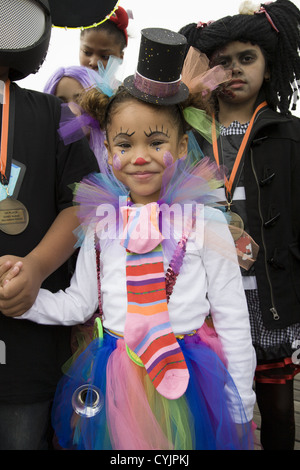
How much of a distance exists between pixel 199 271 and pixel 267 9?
131cm

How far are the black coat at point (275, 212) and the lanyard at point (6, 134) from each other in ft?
3.16

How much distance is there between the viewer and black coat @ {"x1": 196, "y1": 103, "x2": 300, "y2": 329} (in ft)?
5.95

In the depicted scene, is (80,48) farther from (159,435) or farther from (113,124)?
(159,435)

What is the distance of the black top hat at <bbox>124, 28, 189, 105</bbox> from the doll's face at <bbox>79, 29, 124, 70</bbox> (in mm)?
1204

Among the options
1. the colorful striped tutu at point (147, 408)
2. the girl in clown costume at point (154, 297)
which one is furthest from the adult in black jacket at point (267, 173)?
the colorful striped tutu at point (147, 408)

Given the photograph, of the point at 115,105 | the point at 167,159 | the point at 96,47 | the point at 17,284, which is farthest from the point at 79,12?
the point at 17,284

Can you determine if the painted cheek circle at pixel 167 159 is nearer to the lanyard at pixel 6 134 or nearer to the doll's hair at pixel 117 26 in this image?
the lanyard at pixel 6 134

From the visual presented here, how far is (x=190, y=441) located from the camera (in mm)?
1251

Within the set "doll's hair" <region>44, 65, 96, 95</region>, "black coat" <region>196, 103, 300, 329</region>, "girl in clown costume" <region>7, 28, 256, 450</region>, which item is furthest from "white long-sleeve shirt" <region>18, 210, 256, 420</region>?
"doll's hair" <region>44, 65, 96, 95</region>

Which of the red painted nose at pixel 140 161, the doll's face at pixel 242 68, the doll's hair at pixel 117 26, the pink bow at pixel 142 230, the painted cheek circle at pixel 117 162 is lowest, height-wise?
the pink bow at pixel 142 230

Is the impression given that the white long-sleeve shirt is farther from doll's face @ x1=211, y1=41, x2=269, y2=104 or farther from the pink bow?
doll's face @ x1=211, y1=41, x2=269, y2=104

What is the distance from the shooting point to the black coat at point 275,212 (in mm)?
1812
